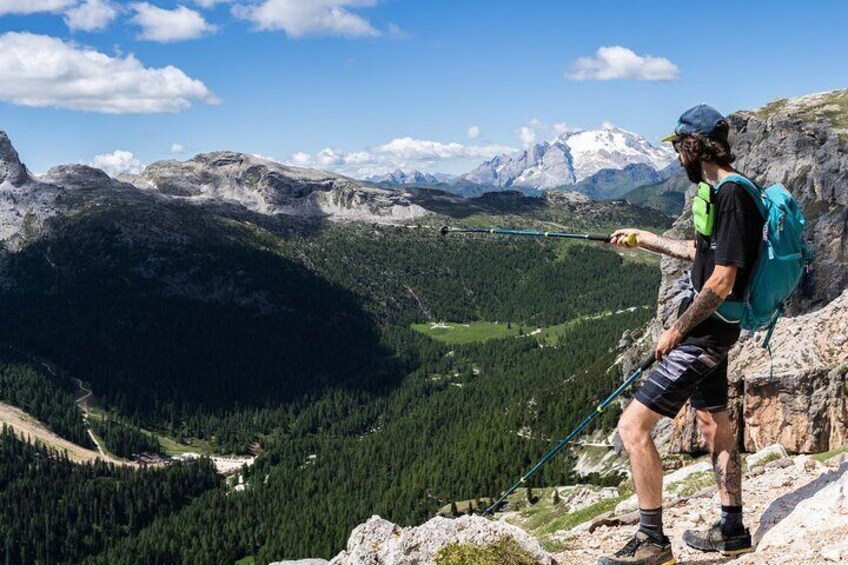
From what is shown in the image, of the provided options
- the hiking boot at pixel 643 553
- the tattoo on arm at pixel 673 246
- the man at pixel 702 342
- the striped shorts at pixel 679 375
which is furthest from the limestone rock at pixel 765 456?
the striped shorts at pixel 679 375

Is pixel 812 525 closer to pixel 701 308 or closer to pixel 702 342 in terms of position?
pixel 702 342

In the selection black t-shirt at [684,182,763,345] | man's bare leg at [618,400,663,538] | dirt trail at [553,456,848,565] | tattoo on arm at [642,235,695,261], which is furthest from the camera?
tattoo on arm at [642,235,695,261]

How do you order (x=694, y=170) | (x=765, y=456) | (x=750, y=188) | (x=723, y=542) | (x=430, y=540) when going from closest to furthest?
(x=750, y=188), (x=694, y=170), (x=723, y=542), (x=430, y=540), (x=765, y=456)

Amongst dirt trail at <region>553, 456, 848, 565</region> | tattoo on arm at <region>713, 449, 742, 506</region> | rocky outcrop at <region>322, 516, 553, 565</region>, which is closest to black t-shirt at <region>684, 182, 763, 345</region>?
tattoo on arm at <region>713, 449, 742, 506</region>

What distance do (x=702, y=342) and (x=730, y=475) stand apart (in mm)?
2715

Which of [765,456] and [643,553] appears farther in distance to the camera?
[765,456]

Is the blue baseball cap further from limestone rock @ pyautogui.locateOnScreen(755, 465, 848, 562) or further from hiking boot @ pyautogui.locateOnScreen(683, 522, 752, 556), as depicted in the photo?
hiking boot @ pyautogui.locateOnScreen(683, 522, 752, 556)

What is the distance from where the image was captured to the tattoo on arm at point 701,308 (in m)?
10.2

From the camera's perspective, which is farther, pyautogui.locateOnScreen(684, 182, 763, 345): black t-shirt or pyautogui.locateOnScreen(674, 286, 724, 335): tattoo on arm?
A: pyautogui.locateOnScreen(674, 286, 724, 335): tattoo on arm

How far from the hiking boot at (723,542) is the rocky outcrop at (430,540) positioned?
2.75 metres

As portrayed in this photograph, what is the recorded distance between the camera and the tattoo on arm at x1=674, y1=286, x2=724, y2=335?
33.4 ft

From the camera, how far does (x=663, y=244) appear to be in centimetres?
1245

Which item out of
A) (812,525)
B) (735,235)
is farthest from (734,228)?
(812,525)

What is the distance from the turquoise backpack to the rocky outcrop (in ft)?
19.0
